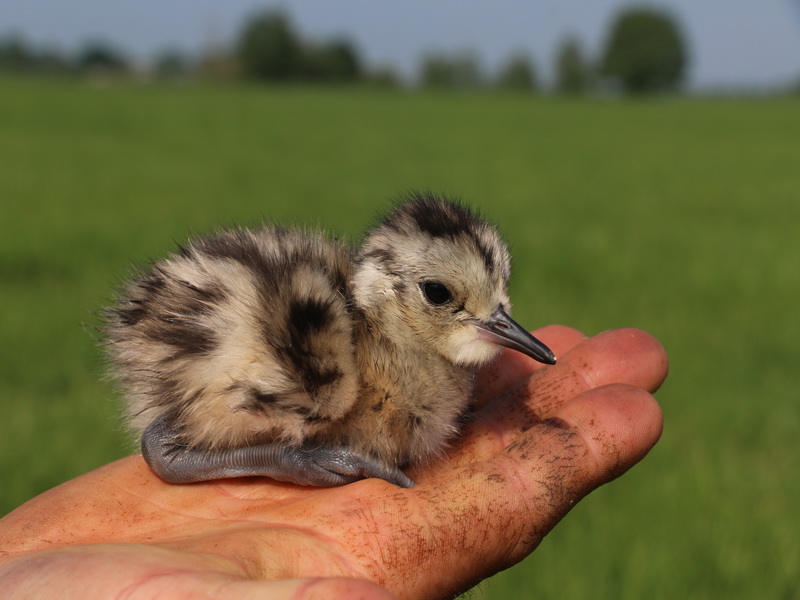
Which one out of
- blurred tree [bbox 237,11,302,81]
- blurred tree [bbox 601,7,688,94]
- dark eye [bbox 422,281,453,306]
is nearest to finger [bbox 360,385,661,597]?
dark eye [bbox 422,281,453,306]

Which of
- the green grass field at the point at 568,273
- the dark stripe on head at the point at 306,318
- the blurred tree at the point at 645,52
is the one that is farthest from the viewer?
the blurred tree at the point at 645,52

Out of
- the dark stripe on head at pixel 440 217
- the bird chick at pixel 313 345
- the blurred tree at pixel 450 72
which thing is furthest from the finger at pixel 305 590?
the blurred tree at pixel 450 72

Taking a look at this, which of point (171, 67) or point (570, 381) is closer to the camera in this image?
point (570, 381)

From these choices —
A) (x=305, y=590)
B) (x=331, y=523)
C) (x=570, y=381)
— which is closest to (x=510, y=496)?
(x=331, y=523)

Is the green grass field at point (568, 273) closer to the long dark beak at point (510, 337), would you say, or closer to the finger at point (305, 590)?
the long dark beak at point (510, 337)

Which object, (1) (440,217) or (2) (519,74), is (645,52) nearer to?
(2) (519,74)

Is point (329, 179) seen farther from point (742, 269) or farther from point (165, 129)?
point (165, 129)

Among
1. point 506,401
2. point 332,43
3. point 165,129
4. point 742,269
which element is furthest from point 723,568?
point 332,43
